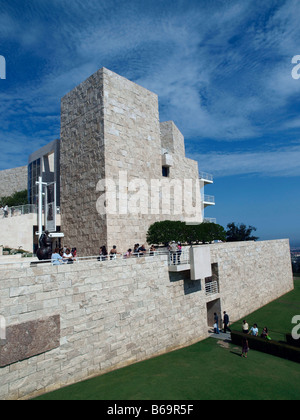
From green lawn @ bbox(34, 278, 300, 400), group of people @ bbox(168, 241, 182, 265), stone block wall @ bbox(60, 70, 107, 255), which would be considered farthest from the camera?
stone block wall @ bbox(60, 70, 107, 255)

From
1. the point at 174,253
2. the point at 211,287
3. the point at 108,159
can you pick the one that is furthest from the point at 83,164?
the point at 211,287

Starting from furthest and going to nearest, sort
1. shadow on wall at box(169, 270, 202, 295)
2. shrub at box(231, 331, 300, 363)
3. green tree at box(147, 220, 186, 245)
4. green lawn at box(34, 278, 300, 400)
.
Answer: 1. green tree at box(147, 220, 186, 245)
2. shadow on wall at box(169, 270, 202, 295)
3. shrub at box(231, 331, 300, 363)
4. green lawn at box(34, 278, 300, 400)

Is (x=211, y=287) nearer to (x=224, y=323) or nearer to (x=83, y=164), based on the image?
(x=224, y=323)

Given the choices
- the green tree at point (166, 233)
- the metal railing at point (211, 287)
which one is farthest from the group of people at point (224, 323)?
the green tree at point (166, 233)

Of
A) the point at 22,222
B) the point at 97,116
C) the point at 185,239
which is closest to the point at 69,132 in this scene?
the point at 97,116

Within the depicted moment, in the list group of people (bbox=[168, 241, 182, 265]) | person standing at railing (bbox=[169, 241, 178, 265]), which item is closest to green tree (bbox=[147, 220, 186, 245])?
group of people (bbox=[168, 241, 182, 265])

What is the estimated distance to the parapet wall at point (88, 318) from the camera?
741 cm

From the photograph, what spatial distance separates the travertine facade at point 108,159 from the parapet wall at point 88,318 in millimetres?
4588

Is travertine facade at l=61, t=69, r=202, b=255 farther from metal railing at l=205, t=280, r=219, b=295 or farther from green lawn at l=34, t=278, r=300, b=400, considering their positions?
green lawn at l=34, t=278, r=300, b=400

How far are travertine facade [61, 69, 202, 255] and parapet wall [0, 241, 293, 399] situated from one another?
4.59 meters

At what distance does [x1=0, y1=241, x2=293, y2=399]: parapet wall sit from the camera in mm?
7410

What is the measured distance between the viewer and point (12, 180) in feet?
106
